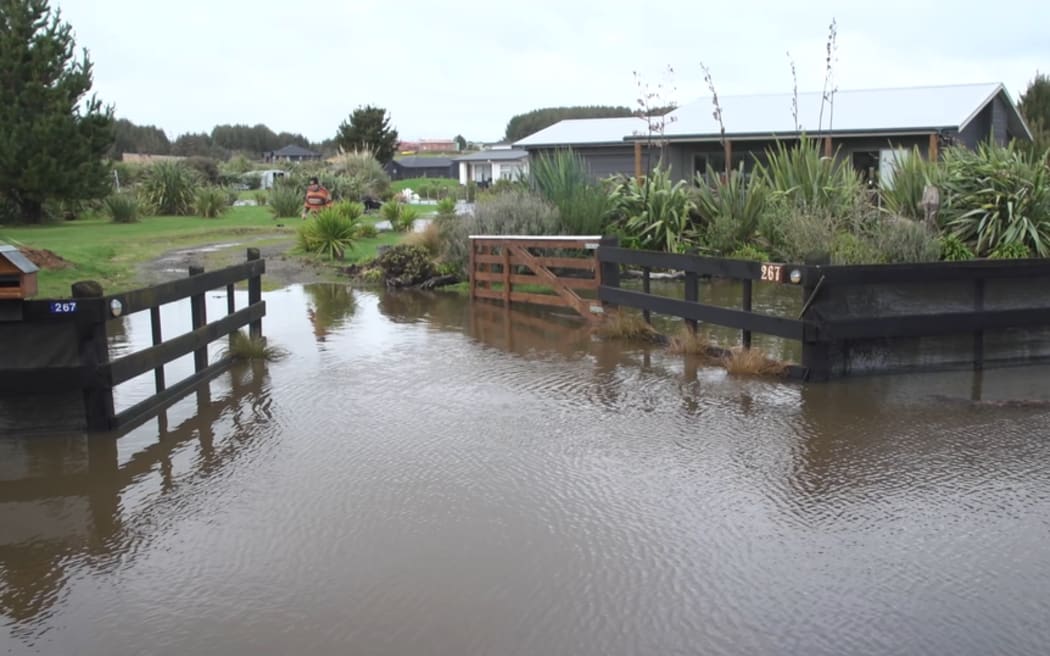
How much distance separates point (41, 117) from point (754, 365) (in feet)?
82.3

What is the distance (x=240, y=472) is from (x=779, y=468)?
3.75 m

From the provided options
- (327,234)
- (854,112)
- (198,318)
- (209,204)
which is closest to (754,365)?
(198,318)

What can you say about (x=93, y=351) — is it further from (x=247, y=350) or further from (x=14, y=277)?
(x=247, y=350)

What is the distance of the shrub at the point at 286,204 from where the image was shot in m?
32.6

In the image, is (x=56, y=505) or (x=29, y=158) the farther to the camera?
(x=29, y=158)

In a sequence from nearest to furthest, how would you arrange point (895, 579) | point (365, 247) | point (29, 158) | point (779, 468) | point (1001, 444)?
point (895, 579) → point (779, 468) → point (1001, 444) → point (365, 247) → point (29, 158)

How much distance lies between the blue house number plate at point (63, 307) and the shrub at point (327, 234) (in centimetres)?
1370

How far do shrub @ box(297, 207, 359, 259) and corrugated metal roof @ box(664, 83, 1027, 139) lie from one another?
8.69 meters

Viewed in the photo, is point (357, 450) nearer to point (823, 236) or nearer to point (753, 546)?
point (753, 546)

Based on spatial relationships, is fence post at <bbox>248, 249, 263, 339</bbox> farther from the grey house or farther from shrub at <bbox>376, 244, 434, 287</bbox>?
the grey house

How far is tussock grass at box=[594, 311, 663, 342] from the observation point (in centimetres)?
1165

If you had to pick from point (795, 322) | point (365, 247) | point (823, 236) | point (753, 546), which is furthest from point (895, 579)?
point (365, 247)

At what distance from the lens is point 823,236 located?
1255 centimetres

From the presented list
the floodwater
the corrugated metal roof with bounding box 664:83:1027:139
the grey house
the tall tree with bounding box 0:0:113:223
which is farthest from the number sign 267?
the tall tree with bounding box 0:0:113:223
